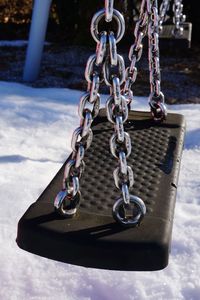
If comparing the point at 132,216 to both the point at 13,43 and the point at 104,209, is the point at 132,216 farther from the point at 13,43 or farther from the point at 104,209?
the point at 13,43

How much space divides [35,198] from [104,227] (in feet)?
3.02

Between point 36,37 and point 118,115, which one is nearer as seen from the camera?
point 118,115

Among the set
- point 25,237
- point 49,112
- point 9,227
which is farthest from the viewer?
point 49,112

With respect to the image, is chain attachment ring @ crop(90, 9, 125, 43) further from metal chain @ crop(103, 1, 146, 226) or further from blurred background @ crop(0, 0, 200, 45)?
blurred background @ crop(0, 0, 200, 45)

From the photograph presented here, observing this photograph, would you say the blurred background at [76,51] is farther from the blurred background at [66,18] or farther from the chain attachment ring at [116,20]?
the chain attachment ring at [116,20]

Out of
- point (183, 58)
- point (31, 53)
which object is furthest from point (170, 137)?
point (183, 58)

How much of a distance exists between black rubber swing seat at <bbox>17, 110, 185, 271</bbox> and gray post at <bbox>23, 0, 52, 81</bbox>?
8.23 ft

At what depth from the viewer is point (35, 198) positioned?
192 centimetres

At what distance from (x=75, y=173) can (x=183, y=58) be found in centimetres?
437

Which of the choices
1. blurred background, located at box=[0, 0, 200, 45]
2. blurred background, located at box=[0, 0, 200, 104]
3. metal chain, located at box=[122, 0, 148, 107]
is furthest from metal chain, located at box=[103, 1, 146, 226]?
blurred background, located at box=[0, 0, 200, 45]

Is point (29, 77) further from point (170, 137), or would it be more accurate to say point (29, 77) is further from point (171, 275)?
point (171, 275)

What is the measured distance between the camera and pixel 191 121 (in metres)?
2.89

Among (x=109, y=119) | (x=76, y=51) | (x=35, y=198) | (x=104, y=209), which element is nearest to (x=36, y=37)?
(x=76, y=51)

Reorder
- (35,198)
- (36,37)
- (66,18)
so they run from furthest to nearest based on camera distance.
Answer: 1. (66,18)
2. (36,37)
3. (35,198)
